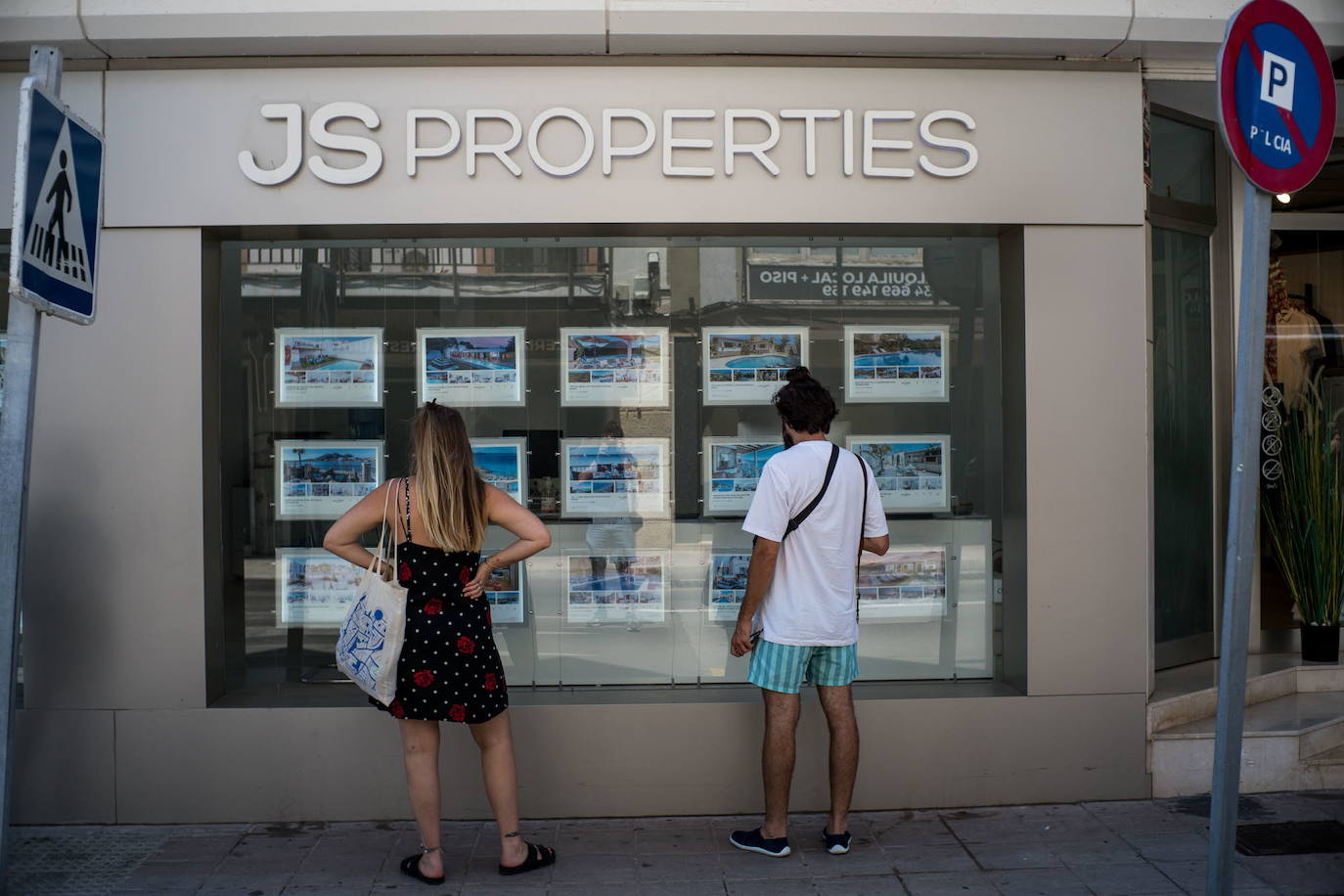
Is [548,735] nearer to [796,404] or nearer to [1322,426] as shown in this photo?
[796,404]

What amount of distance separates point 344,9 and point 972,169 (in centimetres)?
282

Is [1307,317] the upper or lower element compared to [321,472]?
upper

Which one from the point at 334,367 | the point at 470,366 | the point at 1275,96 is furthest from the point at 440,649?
the point at 1275,96

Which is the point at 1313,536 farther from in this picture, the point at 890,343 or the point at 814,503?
the point at 814,503

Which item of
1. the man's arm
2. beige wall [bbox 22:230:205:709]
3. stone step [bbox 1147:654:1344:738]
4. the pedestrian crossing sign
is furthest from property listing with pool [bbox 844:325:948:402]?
the pedestrian crossing sign

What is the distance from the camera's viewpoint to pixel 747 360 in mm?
5504

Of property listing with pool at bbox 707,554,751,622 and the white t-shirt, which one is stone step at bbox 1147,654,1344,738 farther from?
property listing with pool at bbox 707,554,751,622

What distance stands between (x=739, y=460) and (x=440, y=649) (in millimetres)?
1937

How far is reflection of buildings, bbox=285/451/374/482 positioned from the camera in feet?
17.8

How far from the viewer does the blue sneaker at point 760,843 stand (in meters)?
4.53

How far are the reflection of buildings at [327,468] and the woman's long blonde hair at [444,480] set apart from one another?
1.36 metres

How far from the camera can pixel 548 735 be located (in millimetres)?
5031

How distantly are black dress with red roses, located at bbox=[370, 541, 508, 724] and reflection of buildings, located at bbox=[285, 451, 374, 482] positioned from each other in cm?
138

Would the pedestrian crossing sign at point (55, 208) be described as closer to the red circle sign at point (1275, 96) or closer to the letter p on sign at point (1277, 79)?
the red circle sign at point (1275, 96)
